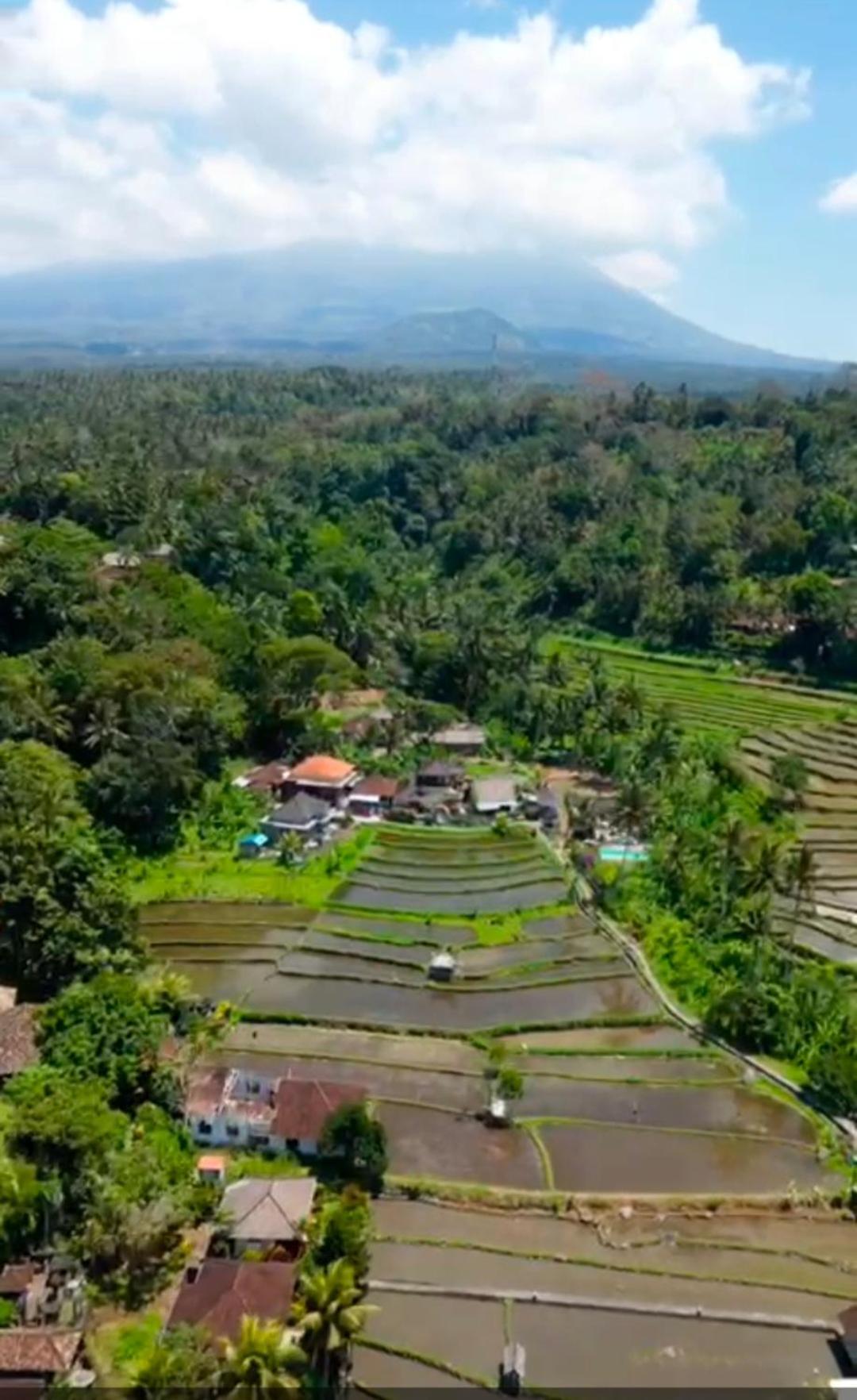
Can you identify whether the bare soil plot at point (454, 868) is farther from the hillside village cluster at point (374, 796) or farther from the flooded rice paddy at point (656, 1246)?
the flooded rice paddy at point (656, 1246)

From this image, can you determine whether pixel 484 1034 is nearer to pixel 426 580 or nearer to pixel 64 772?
pixel 64 772

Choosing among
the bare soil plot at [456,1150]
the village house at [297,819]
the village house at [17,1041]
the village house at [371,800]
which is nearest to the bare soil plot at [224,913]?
the village house at [297,819]

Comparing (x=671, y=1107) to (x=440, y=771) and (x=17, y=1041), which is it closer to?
(x=17, y=1041)

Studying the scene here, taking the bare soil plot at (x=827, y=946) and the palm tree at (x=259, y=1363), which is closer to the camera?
the palm tree at (x=259, y=1363)

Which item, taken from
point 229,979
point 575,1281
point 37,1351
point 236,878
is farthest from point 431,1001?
point 37,1351

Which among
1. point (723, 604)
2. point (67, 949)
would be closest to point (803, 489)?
point (723, 604)
